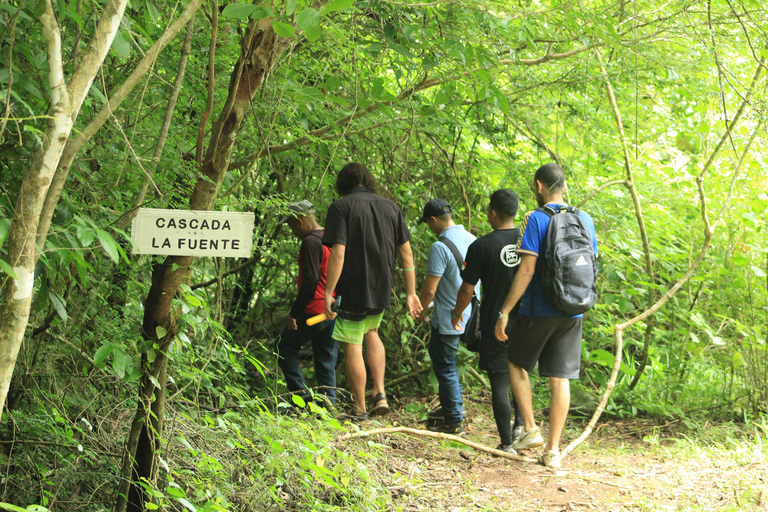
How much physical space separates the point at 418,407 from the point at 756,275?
122 inches

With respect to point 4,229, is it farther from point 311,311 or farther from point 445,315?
point 445,315

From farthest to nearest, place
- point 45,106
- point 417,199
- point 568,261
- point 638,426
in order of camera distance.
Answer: point 417,199, point 638,426, point 568,261, point 45,106

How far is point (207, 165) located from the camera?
2.50 metres

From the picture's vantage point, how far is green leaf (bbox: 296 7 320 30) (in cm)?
213

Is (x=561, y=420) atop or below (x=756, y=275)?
below

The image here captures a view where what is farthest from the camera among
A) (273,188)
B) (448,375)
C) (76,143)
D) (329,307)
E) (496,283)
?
(273,188)

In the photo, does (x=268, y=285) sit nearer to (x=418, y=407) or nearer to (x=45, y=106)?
(x=418, y=407)

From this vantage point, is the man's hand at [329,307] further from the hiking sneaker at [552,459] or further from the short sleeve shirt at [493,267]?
the hiking sneaker at [552,459]

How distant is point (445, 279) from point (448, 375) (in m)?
0.73

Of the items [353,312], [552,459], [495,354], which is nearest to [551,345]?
[495,354]

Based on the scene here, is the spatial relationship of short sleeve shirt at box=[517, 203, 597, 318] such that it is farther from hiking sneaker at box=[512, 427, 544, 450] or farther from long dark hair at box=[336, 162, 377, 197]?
long dark hair at box=[336, 162, 377, 197]

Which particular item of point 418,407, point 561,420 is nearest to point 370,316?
point 418,407

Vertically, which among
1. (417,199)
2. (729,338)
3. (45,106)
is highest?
(417,199)

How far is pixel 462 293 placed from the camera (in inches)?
186
